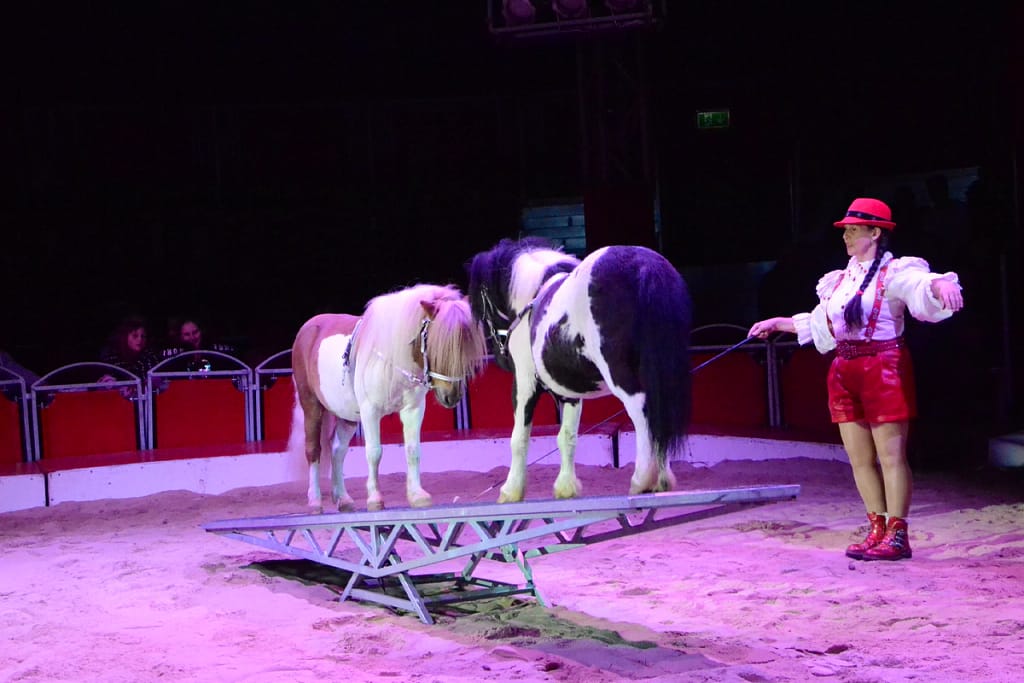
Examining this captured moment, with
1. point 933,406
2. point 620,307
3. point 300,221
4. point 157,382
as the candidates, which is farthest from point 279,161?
point 620,307

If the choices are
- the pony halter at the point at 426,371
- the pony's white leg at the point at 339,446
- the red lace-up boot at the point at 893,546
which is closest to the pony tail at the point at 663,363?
the pony halter at the point at 426,371

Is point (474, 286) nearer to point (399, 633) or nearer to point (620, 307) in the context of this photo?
point (620, 307)

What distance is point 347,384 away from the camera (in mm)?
5531

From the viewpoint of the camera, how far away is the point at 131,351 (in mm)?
9438

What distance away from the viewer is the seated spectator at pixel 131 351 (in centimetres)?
933

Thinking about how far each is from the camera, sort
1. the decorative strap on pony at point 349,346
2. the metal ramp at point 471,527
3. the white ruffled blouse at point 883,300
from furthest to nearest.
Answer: the decorative strap on pony at point 349,346 → the white ruffled blouse at point 883,300 → the metal ramp at point 471,527

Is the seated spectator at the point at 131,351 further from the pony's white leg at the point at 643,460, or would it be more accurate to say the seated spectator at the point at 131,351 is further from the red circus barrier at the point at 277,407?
the pony's white leg at the point at 643,460

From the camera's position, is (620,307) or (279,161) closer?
(620,307)

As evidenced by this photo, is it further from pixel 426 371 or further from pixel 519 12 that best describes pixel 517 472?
pixel 519 12

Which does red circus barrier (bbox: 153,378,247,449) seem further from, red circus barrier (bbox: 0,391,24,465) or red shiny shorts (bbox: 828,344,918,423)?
red shiny shorts (bbox: 828,344,918,423)

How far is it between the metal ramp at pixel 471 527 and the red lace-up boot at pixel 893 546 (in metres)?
0.97

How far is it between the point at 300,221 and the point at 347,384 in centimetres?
929

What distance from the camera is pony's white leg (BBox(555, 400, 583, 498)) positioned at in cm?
380

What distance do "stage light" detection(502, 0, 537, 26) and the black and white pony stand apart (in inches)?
242
